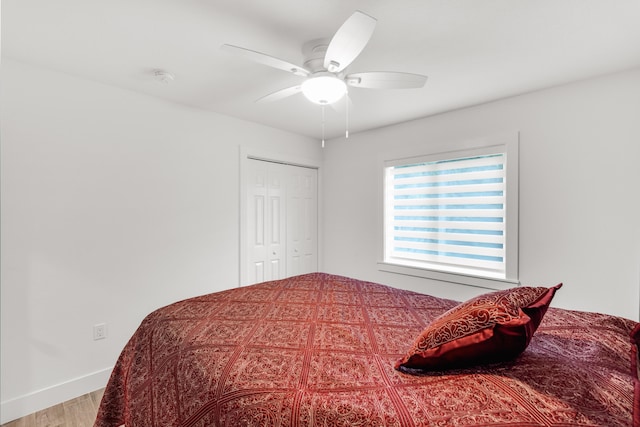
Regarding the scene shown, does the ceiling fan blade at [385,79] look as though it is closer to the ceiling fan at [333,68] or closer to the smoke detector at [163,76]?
the ceiling fan at [333,68]

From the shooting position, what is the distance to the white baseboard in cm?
192

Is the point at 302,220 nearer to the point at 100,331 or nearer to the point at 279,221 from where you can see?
the point at 279,221

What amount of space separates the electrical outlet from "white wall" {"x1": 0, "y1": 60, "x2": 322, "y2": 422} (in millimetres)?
40

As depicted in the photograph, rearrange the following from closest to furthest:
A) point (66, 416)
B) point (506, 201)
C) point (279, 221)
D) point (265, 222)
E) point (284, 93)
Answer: point (284, 93)
point (66, 416)
point (506, 201)
point (265, 222)
point (279, 221)

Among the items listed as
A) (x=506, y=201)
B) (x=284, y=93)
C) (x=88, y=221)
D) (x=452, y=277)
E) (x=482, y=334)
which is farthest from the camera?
(x=452, y=277)

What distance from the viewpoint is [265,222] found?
137 inches

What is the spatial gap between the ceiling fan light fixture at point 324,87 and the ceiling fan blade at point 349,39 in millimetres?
59

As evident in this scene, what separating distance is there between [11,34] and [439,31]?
7.88 ft

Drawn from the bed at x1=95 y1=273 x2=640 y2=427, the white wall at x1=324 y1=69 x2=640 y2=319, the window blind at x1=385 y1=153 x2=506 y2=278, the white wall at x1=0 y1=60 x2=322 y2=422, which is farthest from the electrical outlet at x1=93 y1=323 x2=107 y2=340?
the white wall at x1=324 y1=69 x2=640 y2=319

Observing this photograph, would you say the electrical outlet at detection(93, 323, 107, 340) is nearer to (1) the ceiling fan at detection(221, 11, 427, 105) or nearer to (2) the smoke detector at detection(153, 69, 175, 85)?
(2) the smoke detector at detection(153, 69, 175, 85)

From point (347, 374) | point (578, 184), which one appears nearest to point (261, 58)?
point (347, 374)

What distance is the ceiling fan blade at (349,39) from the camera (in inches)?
45.9

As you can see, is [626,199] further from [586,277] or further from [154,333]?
[154,333]

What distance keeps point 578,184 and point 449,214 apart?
1.03 metres
